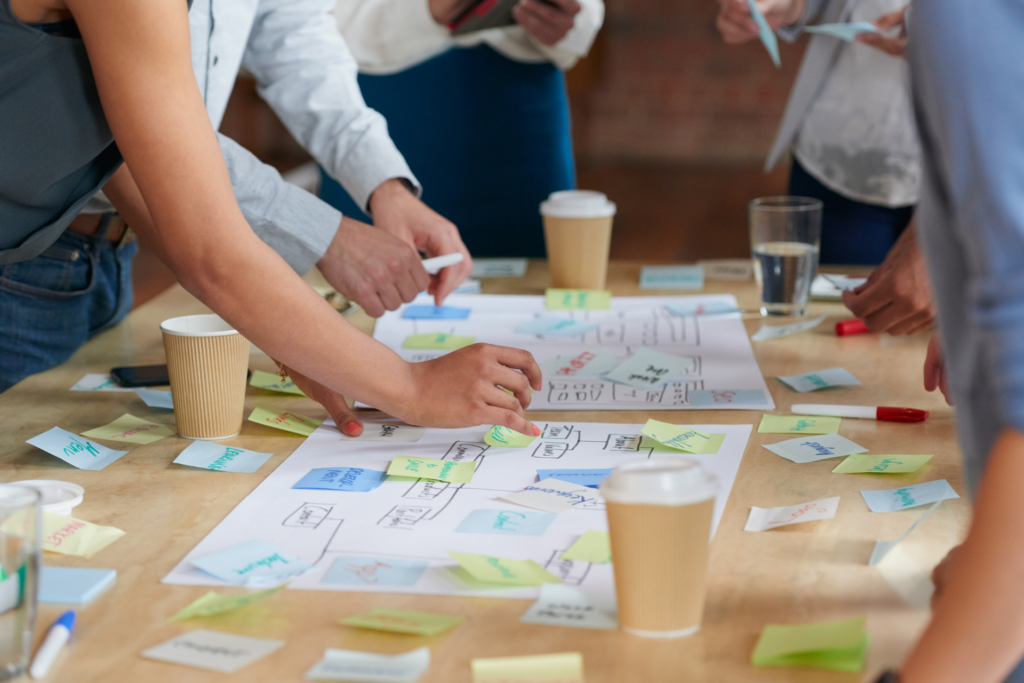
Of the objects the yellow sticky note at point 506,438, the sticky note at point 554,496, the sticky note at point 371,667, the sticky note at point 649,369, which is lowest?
the sticky note at point 649,369

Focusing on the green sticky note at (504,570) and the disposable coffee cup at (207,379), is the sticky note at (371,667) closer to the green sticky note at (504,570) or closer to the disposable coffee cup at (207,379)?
the green sticky note at (504,570)

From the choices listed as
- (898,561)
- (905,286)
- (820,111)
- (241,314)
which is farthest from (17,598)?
(820,111)

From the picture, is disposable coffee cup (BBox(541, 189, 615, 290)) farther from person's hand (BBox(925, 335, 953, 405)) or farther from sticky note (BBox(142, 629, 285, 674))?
sticky note (BBox(142, 629, 285, 674))

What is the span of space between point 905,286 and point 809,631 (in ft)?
2.17

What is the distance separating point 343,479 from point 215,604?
219 millimetres

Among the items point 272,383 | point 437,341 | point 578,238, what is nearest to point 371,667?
point 272,383

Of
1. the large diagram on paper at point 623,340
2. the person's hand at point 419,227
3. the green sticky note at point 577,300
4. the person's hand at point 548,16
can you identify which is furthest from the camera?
the person's hand at point 548,16

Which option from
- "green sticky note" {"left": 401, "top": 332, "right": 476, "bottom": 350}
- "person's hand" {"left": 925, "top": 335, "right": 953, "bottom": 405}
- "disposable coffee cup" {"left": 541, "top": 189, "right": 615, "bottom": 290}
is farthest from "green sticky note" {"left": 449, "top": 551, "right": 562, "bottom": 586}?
"disposable coffee cup" {"left": 541, "top": 189, "right": 615, "bottom": 290}

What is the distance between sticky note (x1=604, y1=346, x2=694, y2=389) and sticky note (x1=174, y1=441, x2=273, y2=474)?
41cm

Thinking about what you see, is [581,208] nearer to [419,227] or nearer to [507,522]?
[419,227]

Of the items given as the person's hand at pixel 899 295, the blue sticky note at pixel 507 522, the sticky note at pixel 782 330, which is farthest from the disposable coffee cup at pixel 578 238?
the blue sticky note at pixel 507 522

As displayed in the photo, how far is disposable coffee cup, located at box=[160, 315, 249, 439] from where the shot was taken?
0.92m

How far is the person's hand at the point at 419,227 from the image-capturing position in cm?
129

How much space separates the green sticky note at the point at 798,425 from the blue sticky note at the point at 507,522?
29 centimetres
